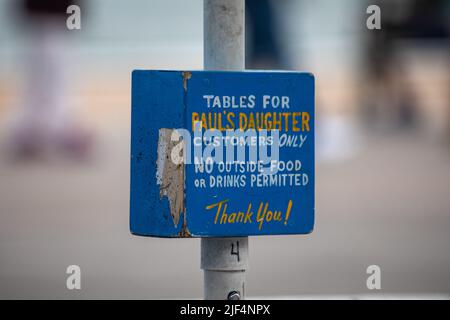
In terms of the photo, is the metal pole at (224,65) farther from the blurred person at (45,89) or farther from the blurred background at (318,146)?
the blurred person at (45,89)

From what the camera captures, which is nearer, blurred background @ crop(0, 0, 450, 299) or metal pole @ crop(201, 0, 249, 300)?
metal pole @ crop(201, 0, 249, 300)

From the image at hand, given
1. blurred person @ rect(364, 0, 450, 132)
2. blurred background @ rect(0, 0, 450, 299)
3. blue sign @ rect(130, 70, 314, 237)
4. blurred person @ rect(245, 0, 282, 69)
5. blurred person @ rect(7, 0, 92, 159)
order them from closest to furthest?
1. blue sign @ rect(130, 70, 314, 237)
2. blurred background @ rect(0, 0, 450, 299)
3. blurred person @ rect(245, 0, 282, 69)
4. blurred person @ rect(7, 0, 92, 159)
5. blurred person @ rect(364, 0, 450, 132)

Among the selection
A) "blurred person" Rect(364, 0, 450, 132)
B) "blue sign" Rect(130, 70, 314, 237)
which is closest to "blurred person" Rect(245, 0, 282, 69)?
"blurred person" Rect(364, 0, 450, 132)

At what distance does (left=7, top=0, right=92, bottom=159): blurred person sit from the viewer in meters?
8.33

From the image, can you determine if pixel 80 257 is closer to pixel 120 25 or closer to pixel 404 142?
pixel 120 25

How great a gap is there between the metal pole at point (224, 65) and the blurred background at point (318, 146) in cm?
367

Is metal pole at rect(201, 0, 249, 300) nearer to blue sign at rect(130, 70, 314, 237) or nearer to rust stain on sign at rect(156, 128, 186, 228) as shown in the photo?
blue sign at rect(130, 70, 314, 237)

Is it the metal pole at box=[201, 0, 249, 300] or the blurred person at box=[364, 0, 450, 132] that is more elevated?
the blurred person at box=[364, 0, 450, 132]

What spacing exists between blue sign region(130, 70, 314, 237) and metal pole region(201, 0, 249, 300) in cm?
Result: 6

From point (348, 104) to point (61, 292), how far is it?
3148 millimetres

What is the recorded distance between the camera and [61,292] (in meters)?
6.75

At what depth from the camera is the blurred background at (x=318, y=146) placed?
7.57 meters

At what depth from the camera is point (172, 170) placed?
2980mm

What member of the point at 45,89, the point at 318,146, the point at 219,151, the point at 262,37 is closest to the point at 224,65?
the point at 219,151
